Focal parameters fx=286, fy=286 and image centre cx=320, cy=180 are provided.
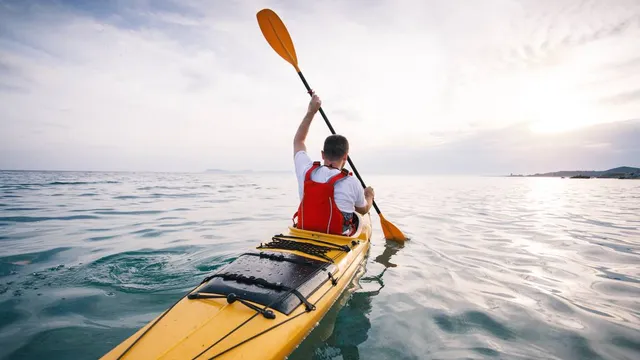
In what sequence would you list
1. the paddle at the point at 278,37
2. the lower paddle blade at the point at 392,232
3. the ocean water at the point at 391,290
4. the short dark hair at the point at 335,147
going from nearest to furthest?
the ocean water at the point at 391,290, the short dark hair at the point at 335,147, the paddle at the point at 278,37, the lower paddle blade at the point at 392,232

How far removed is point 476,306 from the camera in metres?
4.01

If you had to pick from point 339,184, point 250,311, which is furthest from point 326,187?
point 250,311

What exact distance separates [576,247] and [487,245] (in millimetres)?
2016

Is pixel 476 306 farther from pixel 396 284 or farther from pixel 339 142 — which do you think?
pixel 339 142

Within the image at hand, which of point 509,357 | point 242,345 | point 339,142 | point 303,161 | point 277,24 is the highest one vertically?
point 277,24

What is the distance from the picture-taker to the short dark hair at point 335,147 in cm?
426

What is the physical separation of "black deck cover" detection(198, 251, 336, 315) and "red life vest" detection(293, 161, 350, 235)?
2.90 ft

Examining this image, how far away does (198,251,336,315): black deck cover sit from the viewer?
2596 millimetres

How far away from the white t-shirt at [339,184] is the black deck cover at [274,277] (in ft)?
3.36

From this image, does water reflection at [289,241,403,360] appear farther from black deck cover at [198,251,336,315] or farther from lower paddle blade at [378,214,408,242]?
lower paddle blade at [378,214,408,242]

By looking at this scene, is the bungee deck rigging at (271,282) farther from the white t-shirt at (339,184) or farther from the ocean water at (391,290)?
the white t-shirt at (339,184)

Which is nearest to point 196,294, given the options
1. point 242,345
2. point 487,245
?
point 242,345

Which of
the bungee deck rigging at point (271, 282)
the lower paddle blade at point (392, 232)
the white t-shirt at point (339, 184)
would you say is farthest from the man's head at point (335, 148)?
the lower paddle blade at point (392, 232)

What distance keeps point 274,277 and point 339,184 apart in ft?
5.39
